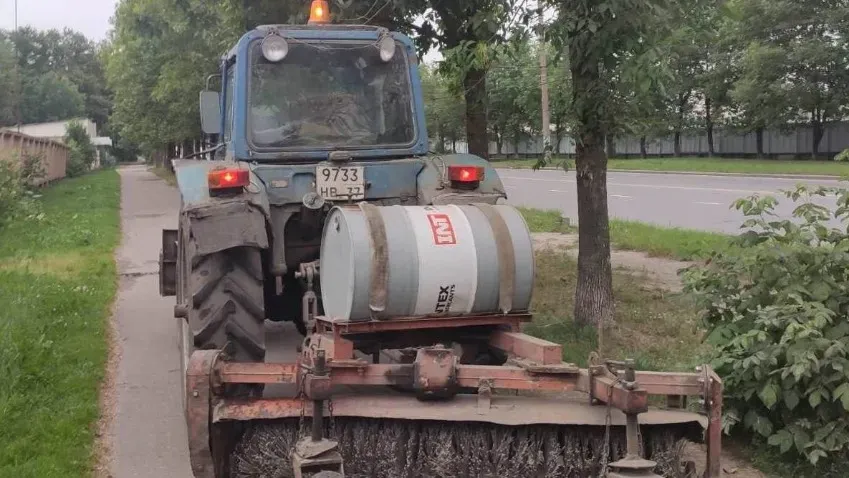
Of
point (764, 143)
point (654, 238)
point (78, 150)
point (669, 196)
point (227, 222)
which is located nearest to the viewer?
point (227, 222)

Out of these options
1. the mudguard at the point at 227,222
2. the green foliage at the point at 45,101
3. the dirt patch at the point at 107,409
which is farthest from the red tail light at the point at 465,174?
the green foliage at the point at 45,101

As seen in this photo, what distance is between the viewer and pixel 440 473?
4047mm

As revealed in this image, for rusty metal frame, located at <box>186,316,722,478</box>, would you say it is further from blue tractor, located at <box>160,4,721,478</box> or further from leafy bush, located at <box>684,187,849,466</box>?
leafy bush, located at <box>684,187,849,466</box>

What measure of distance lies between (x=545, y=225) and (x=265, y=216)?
38.1ft

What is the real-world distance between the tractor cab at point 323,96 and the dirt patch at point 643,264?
403 centimetres

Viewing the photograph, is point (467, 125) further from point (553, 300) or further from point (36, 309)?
point (36, 309)

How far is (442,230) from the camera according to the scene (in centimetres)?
453

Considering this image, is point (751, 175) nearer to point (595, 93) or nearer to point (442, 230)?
point (595, 93)

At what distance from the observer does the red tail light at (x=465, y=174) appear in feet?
17.5

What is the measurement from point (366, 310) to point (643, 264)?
25.0 ft

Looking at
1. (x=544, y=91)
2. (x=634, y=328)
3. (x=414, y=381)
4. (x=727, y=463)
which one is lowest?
(x=727, y=463)

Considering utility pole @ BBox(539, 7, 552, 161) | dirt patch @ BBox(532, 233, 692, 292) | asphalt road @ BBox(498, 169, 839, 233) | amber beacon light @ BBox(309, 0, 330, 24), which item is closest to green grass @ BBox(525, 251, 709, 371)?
dirt patch @ BBox(532, 233, 692, 292)

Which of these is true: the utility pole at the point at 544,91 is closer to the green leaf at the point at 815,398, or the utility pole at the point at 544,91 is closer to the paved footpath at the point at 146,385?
the green leaf at the point at 815,398

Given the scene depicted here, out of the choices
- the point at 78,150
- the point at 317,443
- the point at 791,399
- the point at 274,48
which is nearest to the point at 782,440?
the point at 791,399
